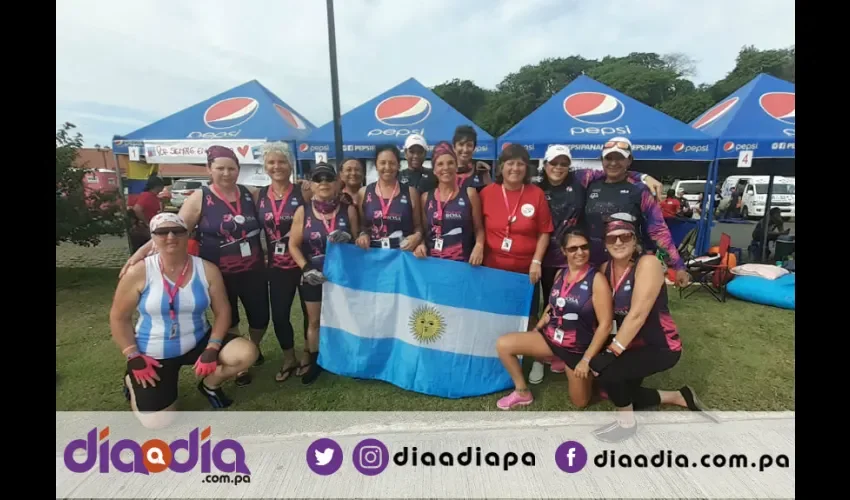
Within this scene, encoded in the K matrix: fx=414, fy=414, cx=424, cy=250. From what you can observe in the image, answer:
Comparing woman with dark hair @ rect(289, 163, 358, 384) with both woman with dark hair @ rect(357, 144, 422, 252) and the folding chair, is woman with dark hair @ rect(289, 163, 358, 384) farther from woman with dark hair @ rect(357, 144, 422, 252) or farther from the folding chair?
the folding chair

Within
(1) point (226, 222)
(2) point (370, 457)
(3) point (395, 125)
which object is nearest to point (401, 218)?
(1) point (226, 222)

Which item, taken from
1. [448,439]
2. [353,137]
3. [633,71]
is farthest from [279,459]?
[633,71]

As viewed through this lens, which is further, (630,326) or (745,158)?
(745,158)

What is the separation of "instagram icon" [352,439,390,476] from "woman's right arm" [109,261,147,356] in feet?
5.75

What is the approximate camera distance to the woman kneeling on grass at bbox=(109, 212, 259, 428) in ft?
9.32

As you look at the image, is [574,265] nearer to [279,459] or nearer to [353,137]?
[279,459]

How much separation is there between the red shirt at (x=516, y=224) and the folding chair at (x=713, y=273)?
4377 mm

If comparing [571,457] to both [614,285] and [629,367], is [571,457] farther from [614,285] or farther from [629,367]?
[614,285]

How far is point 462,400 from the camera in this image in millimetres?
3352

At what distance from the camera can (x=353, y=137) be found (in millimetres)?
9336

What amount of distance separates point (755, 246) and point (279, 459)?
32.8ft

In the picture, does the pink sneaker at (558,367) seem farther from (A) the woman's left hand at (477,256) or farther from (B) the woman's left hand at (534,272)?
(A) the woman's left hand at (477,256)

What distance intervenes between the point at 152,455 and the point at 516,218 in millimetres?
2985

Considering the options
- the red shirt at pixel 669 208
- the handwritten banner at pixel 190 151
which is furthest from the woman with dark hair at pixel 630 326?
the handwritten banner at pixel 190 151
